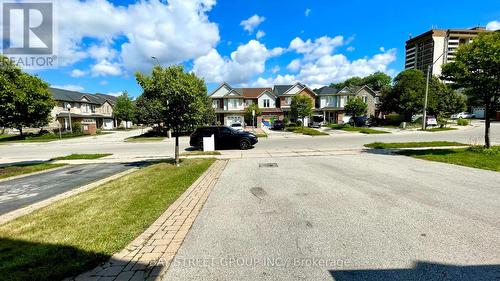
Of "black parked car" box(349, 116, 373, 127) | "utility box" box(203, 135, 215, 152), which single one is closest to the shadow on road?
"utility box" box(203, 135, 215, 152)

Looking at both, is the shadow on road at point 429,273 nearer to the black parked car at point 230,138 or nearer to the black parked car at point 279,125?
the black parked car at point 230,138

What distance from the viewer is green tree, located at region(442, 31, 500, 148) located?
10.8 metres

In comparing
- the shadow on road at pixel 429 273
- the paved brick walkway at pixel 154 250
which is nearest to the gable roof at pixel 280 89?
the paved brick walkway at pixel 154 250

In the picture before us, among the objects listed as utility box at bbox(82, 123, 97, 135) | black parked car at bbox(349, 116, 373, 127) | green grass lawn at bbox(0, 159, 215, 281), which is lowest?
green grass lawn at bbox(0, 159, 215, 281)

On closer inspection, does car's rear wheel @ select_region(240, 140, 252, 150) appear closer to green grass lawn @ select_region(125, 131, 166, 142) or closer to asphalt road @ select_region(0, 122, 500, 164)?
asphalt road @ select_region(0, 122, 500, 164)

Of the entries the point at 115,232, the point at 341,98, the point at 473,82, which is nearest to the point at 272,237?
the point at 115,232

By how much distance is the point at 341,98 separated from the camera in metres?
49.2

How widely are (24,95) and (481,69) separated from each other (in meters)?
44.2

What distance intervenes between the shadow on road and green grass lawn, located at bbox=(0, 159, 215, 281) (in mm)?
3324

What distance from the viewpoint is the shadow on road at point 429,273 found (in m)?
2.87

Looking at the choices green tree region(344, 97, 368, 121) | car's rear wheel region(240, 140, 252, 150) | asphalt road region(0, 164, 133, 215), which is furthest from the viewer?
green tree region(344, 97, 368, 121)

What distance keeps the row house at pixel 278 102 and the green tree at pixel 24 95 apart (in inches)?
1015

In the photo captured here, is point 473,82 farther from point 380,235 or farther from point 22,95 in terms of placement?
point 22,95

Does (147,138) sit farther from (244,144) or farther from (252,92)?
(252,92)
